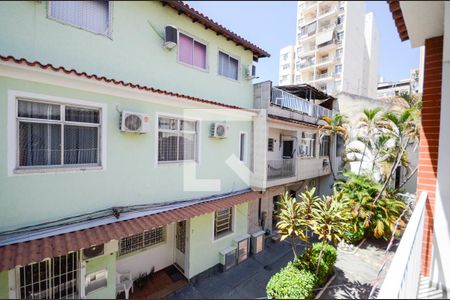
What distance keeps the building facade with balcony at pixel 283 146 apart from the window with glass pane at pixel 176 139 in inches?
139

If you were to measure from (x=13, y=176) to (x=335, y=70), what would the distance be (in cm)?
3697

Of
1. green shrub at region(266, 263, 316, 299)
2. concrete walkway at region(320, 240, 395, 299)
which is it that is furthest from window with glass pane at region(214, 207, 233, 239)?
concrete walkway at region(320, 240, 395, 299)

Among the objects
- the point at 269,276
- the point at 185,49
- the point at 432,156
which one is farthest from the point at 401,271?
the point at 185,49

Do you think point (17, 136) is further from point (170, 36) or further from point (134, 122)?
point (170, 36)

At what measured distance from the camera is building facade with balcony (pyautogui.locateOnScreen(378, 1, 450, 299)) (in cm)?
325

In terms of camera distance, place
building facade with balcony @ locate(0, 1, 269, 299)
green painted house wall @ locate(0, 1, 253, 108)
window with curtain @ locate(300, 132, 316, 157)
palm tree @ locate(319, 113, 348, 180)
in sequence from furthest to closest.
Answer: palm tree @ locate(319, 113, 348, 180)
window with curtain @ locate(300, 132, 316, 157)
green painted house wall @ locate(0, 1, 253, 108)
building facade with balcony @ locate(0, 1, 269, 299)

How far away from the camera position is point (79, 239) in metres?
4.73

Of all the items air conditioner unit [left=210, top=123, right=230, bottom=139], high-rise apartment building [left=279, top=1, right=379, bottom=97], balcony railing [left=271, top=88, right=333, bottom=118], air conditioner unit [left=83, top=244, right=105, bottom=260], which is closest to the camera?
air conditioner unit [left=83, top=244, right=105, bottom=260]

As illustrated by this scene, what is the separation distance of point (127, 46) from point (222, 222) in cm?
788

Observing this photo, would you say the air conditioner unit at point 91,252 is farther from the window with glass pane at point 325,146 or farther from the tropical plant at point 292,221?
the window with glass pane at point 325,146

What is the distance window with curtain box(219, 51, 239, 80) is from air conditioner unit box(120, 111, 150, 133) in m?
4.97

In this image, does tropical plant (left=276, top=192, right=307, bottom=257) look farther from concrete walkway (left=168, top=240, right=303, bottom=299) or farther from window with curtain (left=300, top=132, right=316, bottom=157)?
window with curtain (left=300, top=132, right=316, bottom=157)

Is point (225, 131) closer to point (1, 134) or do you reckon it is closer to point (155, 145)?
point (155, 145)

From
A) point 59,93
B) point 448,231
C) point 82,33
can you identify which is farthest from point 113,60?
point 448,231
